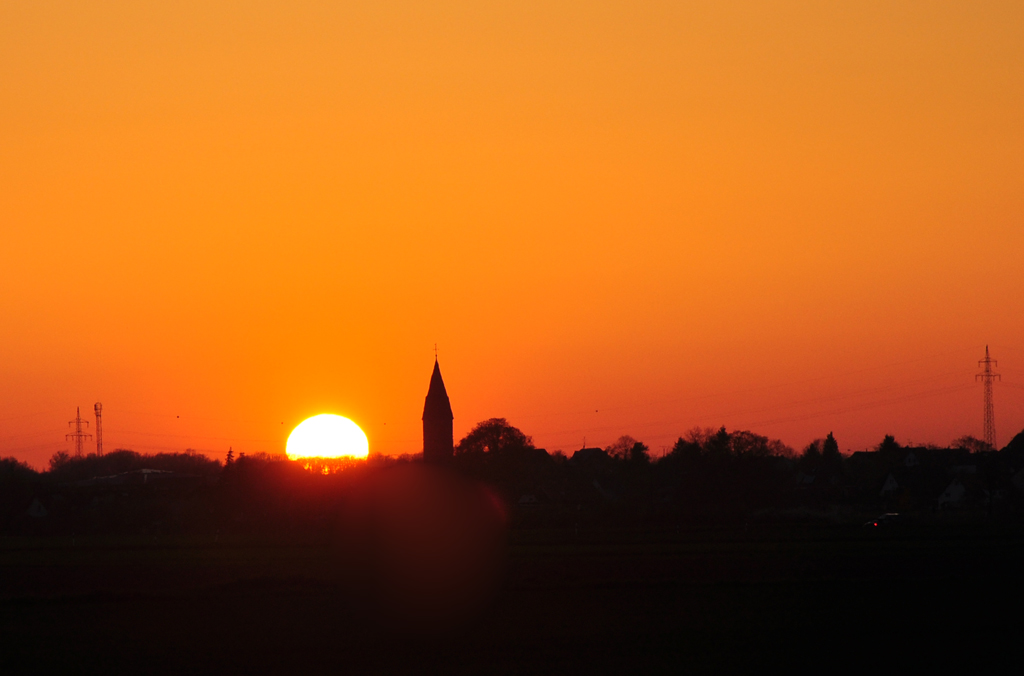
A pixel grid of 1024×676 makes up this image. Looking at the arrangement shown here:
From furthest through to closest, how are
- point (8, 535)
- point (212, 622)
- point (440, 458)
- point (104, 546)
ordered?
point (440, 458), point (8, 535), point (104, 546), point (212, 622)

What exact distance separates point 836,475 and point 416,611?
114734 mm

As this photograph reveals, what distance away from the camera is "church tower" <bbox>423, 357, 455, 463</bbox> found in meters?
123

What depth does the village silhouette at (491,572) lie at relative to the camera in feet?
90.6

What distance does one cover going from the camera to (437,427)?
12412 centimetres

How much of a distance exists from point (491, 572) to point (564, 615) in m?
12.9

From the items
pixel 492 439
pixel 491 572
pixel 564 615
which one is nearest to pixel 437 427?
pixel 492 439

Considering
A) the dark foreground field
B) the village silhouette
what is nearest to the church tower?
the village silhouette

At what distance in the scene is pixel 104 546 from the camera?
6725cm

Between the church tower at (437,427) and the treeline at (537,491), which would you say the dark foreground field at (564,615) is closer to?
the treeline at (537,491)

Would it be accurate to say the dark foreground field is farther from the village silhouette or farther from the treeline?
the treeline

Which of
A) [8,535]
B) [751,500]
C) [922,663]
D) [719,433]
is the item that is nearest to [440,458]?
[719,433]

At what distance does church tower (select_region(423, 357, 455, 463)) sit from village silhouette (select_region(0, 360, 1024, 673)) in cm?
1061

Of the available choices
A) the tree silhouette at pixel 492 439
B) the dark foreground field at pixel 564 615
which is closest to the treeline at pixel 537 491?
the tree silhouette at pixel 492 439

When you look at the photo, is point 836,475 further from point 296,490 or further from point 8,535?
point 8,535
